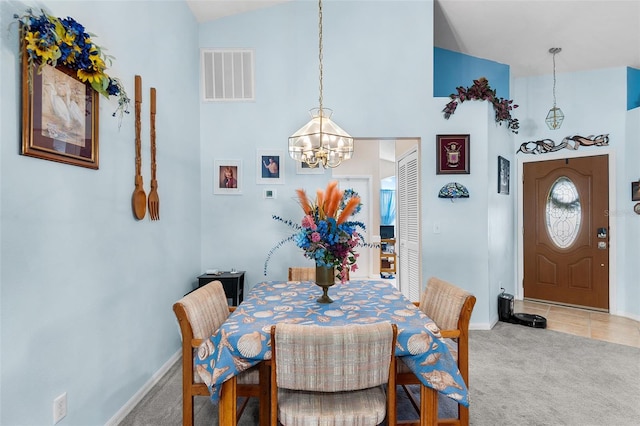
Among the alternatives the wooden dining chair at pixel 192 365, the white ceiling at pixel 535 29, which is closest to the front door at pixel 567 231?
the white ceiling at pixel 535 29

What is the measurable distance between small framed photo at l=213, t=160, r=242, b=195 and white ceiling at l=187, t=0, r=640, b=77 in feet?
4.99

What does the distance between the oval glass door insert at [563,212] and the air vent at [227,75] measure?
4.15 metres

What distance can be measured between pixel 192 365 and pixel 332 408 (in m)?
0.79

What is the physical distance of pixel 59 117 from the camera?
1.69 m

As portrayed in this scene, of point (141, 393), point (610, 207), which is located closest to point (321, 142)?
point (141, 393)

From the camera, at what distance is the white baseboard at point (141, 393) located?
2.15 metres

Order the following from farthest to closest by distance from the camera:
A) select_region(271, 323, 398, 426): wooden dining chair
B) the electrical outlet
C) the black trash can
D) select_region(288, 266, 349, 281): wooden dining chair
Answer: the black trash can → select_region(288, 266, 349, 281): wooden dining chair → the electrical outlet → select_region(271, 323, 398, 426): wooden dining chair

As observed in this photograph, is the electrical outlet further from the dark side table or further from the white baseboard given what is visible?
the dark side table

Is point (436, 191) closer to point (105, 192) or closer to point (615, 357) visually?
point (615, 357)

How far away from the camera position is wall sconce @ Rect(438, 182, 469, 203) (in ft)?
12.2

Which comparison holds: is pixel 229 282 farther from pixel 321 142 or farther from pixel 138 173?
pixel 321 142

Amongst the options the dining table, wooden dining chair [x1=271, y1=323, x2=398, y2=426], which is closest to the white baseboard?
the dining table

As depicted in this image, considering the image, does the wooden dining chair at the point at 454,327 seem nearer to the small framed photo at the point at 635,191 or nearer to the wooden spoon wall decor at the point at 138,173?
the wooden spoon wall decor at the point at 138,173

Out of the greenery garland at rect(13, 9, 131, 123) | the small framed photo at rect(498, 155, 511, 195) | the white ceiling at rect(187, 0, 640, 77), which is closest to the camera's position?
the greenery garland at rect(13, 9, 131, 123)
